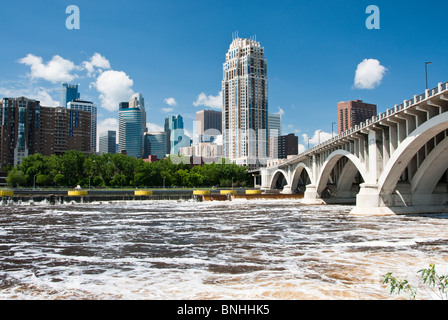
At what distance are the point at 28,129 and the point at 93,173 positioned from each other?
6693cm

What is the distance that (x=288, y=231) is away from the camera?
32.1 metres

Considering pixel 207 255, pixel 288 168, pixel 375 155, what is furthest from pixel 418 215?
pixel 288 168

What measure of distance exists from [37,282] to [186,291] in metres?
6.45

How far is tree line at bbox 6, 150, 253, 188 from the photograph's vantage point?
132750mm

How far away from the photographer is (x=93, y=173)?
141m

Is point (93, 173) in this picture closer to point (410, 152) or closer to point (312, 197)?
point (312, 197)

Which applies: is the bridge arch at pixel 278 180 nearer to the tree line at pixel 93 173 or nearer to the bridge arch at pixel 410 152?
the tree line at pixel 93 173

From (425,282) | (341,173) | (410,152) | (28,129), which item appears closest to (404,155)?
(410,152)

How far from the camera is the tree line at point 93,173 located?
132750 millimetres

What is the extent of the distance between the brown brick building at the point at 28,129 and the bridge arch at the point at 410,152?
593 ft

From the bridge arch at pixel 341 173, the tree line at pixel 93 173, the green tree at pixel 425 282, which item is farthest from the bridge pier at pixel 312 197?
the tree line at pixel 93 173

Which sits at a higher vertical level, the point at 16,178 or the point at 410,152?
the point at 410,152

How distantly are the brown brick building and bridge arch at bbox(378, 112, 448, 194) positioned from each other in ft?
593

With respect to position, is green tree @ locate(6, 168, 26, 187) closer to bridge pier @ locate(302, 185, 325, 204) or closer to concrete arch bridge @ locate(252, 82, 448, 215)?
bridge pier @ locate(302, 185, 325, 204)
